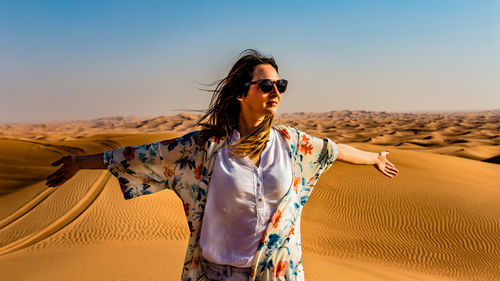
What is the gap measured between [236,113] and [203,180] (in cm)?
51

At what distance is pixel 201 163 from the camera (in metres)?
→ 1.93

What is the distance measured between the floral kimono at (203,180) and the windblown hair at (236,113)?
8cm

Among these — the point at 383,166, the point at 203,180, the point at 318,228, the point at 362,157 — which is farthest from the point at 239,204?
the point at 318,228

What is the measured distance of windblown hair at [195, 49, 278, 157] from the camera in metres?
1.93

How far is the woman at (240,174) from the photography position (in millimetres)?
1779

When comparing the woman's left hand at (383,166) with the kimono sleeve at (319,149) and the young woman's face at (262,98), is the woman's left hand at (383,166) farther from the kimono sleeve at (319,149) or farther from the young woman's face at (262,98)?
the young woman's face at (262,98)

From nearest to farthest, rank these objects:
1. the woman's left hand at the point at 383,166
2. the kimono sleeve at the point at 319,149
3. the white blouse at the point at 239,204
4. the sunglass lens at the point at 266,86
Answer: the white blouse at the point at 239,204 < the sunglass lens at the point at 266,86 < the kimono sleeve at the point at 319,149 < the woman's left hand at the point at 383,166

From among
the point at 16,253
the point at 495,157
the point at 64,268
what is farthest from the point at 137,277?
the point at 495,157

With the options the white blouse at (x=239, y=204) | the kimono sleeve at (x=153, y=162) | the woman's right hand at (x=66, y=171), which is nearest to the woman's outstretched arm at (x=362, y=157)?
the white blouse at (x=239, y=204)

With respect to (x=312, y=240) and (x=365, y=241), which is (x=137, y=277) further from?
(x=365, y=241)

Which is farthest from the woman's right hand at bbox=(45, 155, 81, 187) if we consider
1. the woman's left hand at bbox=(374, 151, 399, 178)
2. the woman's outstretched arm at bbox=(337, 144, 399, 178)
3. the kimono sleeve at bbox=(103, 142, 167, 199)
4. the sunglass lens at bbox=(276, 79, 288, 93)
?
the woman's left hand at bbox=(374, 151, 399, 178)

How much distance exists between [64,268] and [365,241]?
25.0ft

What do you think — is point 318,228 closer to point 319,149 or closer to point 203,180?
point 319,149

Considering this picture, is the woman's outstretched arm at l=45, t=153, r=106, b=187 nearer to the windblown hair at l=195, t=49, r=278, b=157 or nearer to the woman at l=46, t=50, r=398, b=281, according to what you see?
the woman at l=46, t=50, r=398, b=281
